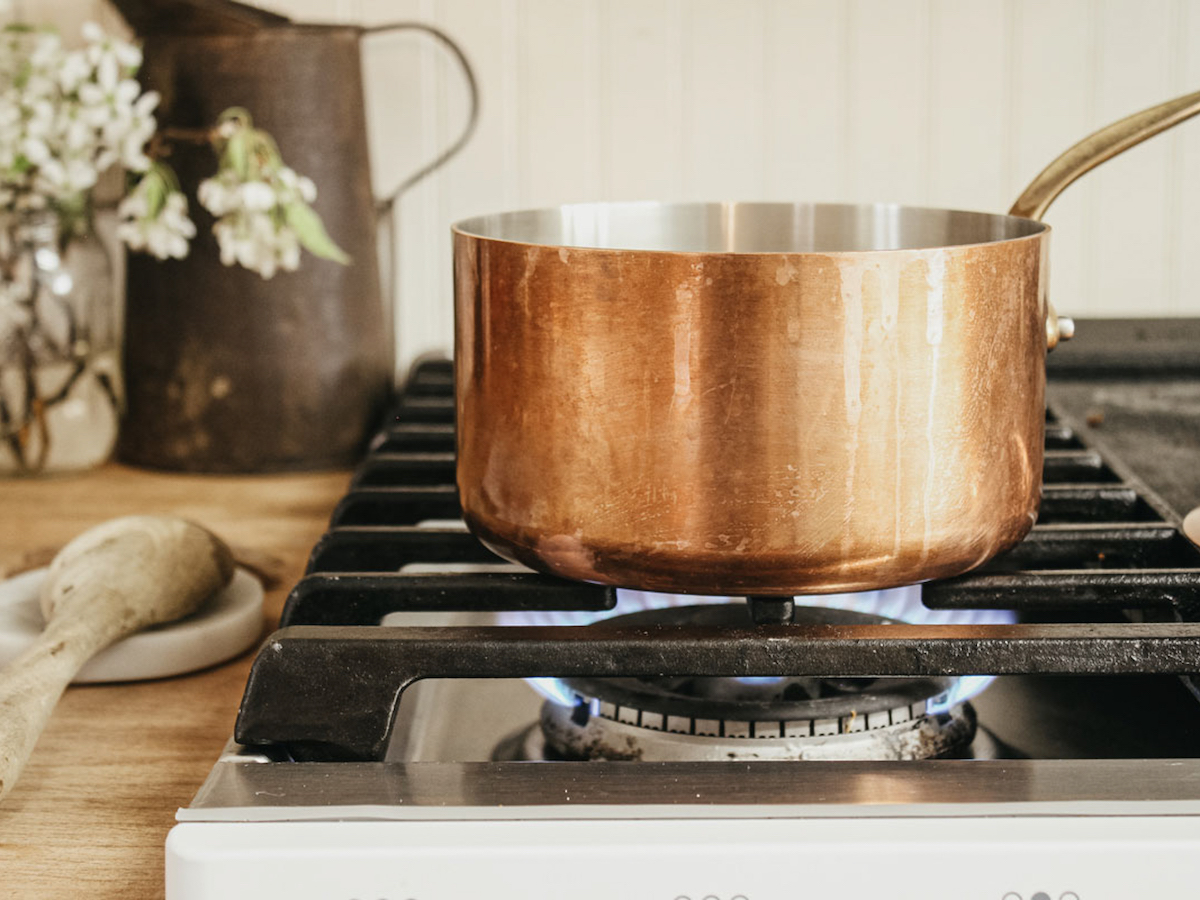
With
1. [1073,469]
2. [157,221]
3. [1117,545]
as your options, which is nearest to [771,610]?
[1117,545]

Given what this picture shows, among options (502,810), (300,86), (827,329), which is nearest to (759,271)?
(827,329)

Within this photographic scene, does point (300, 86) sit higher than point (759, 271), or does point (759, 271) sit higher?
point (300, 86)

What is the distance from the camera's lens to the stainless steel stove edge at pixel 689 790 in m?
0.37

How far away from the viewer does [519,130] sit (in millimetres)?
1062

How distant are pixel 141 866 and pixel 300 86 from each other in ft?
2.08

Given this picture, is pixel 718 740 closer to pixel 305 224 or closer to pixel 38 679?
pixel 38 679

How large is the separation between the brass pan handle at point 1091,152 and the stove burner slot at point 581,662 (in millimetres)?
141

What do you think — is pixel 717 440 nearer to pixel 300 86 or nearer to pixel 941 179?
pixel 300 86

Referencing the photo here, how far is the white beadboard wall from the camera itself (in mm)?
1035

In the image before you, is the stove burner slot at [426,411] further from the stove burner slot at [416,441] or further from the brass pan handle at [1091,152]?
the brass pan handle at [1091,152]

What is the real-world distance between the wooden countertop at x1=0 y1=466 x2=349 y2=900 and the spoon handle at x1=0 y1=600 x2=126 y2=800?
23 millimetres

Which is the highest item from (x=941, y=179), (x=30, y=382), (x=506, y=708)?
(x=941, y=179)

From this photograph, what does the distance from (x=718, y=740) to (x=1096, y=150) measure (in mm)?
285

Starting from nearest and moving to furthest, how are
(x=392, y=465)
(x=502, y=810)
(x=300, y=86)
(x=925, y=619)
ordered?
(x=502, y=810) → (x=925, y=619) → (x=392, y=465) → (x=300, y=86)
